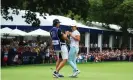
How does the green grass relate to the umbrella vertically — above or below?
below

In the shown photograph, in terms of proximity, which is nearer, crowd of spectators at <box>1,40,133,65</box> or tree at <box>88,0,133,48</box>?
crowd of spectators at <box>1,40,133,65</box>

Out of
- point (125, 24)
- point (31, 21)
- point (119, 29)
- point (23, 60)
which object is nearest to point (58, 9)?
point (31, 21)

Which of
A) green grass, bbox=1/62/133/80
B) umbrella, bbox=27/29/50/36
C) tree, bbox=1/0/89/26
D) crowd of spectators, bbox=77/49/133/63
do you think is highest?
tree, bbox=1/0/89/26

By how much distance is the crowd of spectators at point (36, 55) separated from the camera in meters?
28.7

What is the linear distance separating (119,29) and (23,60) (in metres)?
22.3

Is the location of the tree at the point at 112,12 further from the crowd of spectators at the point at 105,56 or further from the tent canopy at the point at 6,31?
the tent canopy at the point at 6,31

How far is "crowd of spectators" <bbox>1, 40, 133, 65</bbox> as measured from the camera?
94.2ft

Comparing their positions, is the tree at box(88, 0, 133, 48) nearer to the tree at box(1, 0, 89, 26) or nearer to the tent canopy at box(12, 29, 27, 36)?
the tent canopy at box(12, 29, 27, 36)

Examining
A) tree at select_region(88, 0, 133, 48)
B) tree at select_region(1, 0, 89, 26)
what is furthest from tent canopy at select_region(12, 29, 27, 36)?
tree at select_region(88, 0, 133, 48)

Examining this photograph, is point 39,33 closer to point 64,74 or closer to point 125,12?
point 125,12

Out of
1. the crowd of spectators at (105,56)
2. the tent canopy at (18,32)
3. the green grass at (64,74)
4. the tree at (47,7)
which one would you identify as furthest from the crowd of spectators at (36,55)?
the green grass at (64,74)

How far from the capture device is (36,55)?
31547 millimetres

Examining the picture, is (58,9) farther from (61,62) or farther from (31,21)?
(61,62)

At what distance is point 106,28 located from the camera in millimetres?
48156
